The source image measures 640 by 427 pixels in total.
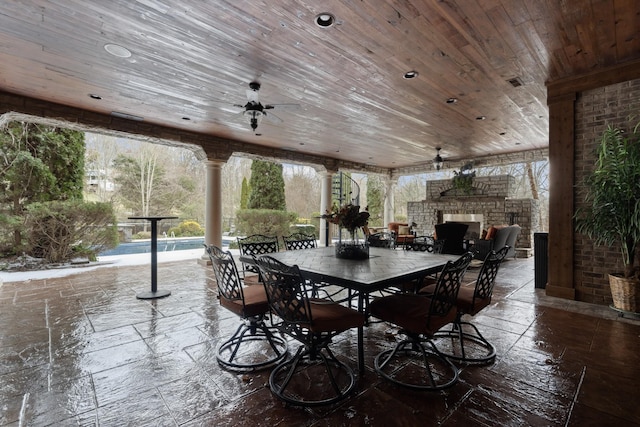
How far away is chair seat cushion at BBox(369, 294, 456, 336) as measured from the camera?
1.89 metres

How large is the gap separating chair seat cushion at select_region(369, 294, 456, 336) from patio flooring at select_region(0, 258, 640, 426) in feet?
1.28

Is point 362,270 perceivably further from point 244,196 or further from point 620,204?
point 244,196

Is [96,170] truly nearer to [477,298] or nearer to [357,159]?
[357,159]

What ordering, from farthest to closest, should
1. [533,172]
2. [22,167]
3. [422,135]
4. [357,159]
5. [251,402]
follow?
[533,172], [357,159], [422,135], [22,167], [251,402]

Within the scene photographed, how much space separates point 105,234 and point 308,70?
5.15 meters

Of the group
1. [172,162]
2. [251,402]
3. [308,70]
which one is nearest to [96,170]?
[172,162]

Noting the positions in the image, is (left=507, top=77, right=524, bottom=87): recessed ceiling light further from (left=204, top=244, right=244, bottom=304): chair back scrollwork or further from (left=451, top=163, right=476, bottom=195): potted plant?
(left=451, top=163, right=476, bottom=195): potted plant

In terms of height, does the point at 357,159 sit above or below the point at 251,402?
above

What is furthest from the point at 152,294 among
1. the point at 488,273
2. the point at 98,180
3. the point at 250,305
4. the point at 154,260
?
the point at 98,180

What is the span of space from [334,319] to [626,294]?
3423mm

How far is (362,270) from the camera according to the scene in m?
2.28

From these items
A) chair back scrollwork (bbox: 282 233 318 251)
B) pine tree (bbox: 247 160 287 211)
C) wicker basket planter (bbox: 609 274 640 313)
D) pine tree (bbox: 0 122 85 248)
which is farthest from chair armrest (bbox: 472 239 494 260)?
pine tree (bbox: 0 122 85 248)

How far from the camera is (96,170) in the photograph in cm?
1205

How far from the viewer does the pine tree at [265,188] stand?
10062 mm
